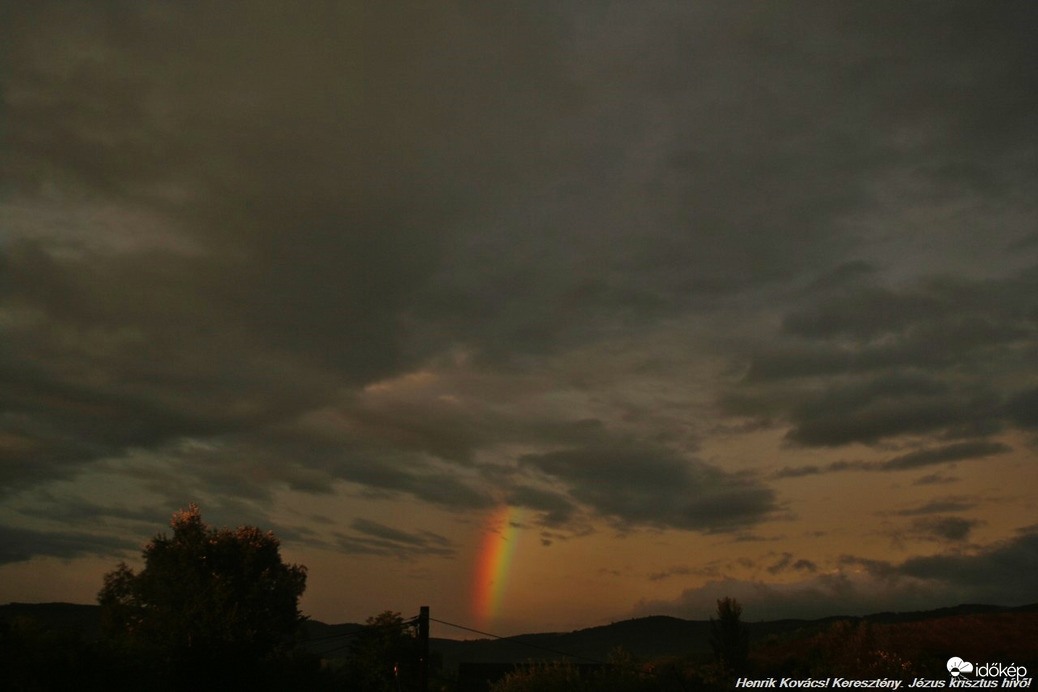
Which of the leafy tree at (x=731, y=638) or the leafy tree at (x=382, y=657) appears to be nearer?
the leafy tree at (x=731, y=638)

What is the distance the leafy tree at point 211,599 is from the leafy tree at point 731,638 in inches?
1623

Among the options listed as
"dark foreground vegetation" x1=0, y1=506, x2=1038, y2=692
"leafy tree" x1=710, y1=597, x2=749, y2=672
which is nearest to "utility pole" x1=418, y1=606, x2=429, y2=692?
"dark foreground vegetation" x1=0, y1=506, x2=1038, y2=692

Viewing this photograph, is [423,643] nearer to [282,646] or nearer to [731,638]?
[731,638]

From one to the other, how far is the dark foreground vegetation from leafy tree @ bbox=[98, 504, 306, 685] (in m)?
0.14

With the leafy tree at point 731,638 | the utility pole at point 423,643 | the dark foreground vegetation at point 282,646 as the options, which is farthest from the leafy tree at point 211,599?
the leafy tree at point 731,638

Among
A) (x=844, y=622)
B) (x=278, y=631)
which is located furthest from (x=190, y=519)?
(x=844, y=622)

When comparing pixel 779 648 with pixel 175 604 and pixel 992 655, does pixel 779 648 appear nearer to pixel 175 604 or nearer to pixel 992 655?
pixel 992 655

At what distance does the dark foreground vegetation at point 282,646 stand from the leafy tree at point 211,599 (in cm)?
14

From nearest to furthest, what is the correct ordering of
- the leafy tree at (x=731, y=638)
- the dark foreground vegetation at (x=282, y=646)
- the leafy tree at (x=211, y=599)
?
the dark foreground vegetation at (x=282, y=646)
the leafy tree at (x=731, y=638)
the leafy tree at (x=211, y=599)

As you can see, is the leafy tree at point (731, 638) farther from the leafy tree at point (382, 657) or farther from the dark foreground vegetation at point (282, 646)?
the leafy tree at point (382, 657)

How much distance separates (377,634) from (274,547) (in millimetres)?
15048

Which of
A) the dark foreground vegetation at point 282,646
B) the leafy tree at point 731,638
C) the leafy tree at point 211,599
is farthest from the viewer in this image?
the leafy tree at point 211,599

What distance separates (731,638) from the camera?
6078cm

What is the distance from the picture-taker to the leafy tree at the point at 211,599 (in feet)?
241
